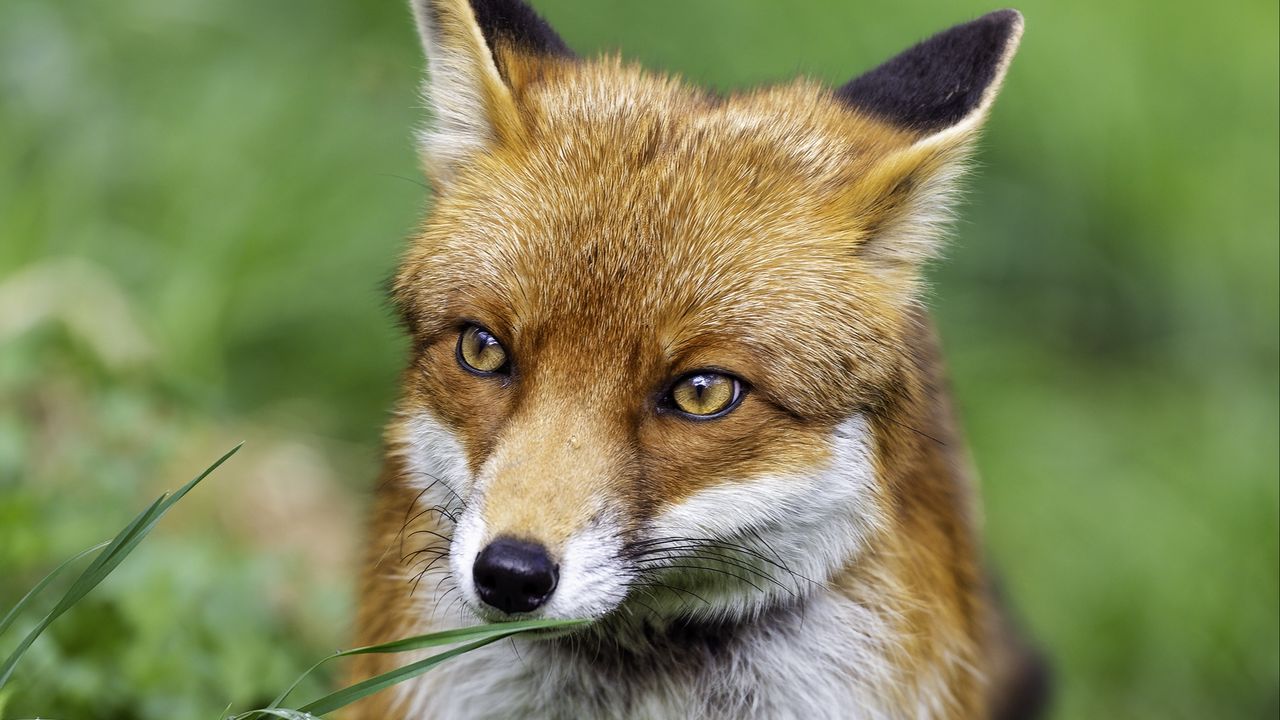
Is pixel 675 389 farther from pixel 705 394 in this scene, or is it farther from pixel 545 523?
pixel 545 523

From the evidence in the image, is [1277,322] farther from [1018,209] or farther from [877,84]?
[877,84]

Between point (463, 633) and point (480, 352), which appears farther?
point (480, 352)

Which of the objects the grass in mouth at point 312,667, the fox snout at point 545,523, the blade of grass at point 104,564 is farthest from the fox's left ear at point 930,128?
the blade of grass at point 104,564

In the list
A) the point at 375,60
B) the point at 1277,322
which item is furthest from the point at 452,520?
the point at 1277,322

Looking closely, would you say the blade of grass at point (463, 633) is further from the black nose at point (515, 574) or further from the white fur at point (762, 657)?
the white fur at point (762, 657)

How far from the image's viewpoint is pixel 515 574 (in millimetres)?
3100

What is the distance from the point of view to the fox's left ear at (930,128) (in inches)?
147

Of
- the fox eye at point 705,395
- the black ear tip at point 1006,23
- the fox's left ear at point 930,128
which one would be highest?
the black ear tip at point 1006,23

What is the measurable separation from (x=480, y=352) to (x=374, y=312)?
449cm

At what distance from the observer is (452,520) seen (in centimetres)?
382

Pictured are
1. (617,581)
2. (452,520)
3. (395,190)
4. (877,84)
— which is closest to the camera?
(617,581)

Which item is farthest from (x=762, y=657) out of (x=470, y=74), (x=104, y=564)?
(x=470, y=74)

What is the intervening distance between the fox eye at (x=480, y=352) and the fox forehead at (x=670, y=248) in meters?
0.06

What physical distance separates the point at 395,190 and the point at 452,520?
16.1 feet
